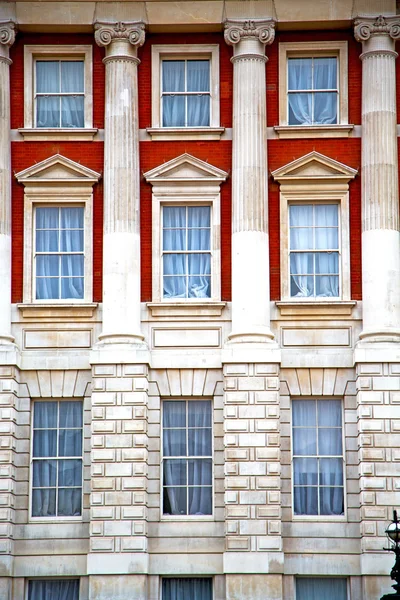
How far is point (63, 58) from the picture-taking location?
38.1 metres

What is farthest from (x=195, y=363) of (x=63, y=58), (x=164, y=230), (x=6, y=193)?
(x=63, y=58)

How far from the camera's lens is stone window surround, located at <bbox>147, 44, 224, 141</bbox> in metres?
37.4

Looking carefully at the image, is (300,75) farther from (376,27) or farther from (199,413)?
(199,413)

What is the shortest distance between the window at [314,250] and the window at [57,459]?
20.5ft

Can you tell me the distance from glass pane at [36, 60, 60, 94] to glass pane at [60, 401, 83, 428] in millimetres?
7954

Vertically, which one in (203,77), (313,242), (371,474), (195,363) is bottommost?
(371,474)

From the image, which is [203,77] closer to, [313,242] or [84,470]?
[313,242]

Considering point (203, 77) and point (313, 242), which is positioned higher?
point (203, 77)

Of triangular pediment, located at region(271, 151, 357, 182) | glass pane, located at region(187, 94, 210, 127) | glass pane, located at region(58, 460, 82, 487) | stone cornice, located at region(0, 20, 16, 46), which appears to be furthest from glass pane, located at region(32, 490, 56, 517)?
stone cornice, located at region(0, 20, 16, 46)

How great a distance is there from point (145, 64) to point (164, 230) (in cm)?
427

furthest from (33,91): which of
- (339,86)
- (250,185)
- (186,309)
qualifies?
(339,86)

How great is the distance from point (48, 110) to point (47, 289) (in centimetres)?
461

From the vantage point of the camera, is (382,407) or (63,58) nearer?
(382,407)

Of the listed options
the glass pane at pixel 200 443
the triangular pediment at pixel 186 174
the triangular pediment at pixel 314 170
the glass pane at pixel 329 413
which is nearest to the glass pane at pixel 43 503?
the glass pane at pixel 200 443
